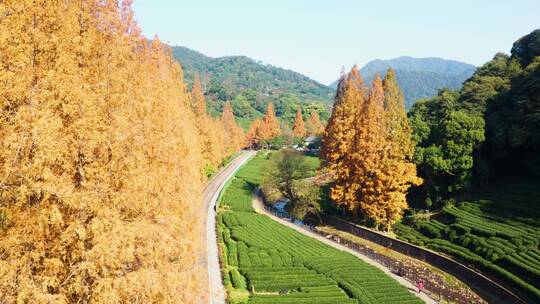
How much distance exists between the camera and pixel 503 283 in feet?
99.3

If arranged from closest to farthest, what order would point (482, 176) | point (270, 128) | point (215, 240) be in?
point (215, 240) < point (482, 176) < point (270, 128)

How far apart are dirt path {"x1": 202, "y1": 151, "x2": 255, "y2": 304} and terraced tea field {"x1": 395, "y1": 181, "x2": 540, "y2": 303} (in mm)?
19660

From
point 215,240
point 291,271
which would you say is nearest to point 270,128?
point 215,240

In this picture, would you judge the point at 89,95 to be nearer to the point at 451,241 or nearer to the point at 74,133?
the point at 74,133

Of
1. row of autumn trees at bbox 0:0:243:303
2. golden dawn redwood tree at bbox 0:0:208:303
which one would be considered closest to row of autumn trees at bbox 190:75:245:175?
row of autumn trees at bbox 0:0:243:303

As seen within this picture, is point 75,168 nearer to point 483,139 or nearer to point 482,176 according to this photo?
point 483,139

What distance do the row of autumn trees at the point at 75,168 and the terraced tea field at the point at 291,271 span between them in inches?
621

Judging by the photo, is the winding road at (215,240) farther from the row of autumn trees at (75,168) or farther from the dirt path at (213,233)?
the row of autumn trees at (75,168)

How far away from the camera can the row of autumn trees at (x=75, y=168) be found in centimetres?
906

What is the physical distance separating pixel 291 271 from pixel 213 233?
39.6ft

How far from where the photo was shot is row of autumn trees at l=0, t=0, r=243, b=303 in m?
9.06

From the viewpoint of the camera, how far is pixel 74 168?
10.5 metres

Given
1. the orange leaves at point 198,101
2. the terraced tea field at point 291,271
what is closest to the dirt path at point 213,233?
the terraced tea field at point 291,271

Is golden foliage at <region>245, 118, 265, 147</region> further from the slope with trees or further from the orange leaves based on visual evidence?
the slope with trees
